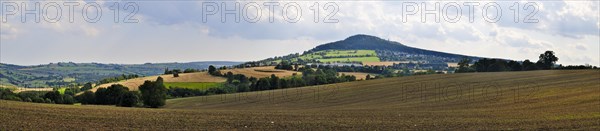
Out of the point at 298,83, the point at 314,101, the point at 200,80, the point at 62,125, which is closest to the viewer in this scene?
the point at 62,125

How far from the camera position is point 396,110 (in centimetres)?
5244

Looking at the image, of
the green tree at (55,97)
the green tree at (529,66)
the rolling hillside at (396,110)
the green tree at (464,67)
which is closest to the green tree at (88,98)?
the green tree at (55,97)

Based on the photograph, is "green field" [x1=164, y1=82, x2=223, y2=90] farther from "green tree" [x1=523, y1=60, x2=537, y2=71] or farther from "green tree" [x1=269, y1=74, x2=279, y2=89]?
"green tree" [x1=523, y1=60, x2=537, y2=71]

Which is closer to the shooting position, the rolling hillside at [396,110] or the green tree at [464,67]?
the rolling hillside at [396,110]

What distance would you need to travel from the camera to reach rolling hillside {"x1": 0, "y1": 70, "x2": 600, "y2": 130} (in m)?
34.0

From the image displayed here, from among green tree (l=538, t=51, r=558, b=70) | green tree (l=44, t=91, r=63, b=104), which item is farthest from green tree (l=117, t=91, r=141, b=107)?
green tree (l=538, t=51, r=558, b=70)

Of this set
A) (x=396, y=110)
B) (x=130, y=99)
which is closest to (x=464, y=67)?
(x=130, y=99)

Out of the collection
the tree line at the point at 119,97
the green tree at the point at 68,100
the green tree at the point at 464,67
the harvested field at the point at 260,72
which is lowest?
the green tree at the point at 68,100

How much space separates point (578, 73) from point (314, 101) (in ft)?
118

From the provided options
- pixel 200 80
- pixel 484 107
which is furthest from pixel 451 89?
pixel 200 80

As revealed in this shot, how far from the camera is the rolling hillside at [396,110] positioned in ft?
111

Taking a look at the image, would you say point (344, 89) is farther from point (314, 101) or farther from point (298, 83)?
point (298, 83)

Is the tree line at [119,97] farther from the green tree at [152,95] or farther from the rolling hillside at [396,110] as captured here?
the rolling hillside at [396,110]

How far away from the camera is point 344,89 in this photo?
88812 mm
